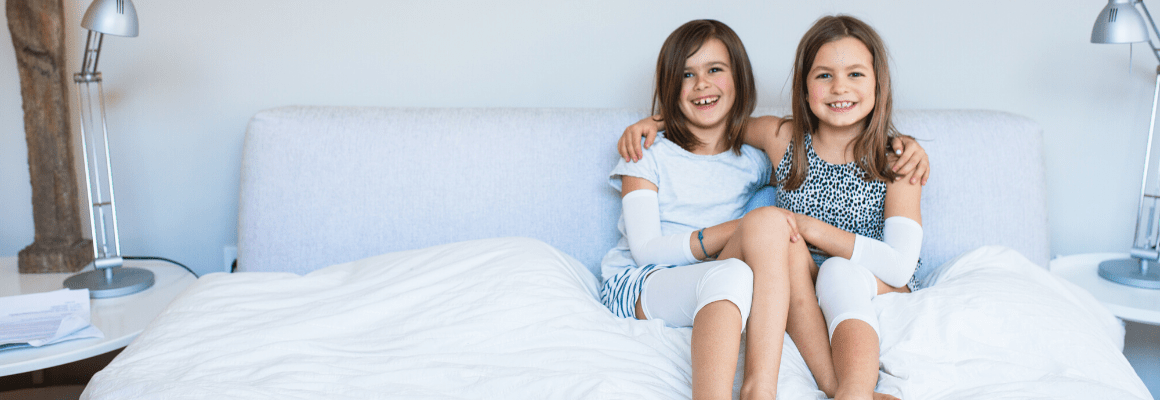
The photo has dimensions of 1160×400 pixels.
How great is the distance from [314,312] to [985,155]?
1397 millimetres

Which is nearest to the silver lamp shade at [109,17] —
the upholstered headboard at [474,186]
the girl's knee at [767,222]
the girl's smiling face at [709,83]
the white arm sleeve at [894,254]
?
the upholstered headboard at [474,186]

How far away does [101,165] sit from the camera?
1773 mm

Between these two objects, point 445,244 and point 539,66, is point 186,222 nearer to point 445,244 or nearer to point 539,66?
point 445,244

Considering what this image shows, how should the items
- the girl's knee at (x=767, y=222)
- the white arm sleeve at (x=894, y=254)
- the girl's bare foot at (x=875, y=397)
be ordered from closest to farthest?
the girl's bare foot at (x=875, y=397)
the girl's knee at (x=767, y=222)
the white arm sleeve at (x=894, y=254)

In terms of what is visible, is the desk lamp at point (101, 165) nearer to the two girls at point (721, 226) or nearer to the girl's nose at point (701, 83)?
the two girls at point (721, 226)

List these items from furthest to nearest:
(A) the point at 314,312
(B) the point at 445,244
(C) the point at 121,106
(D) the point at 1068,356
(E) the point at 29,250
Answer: (C) the point at 121,106 → (E) the point at 29,250 → (B) the point at 445,244 → (A) the point at 314,312 → (D) the point at 1068,356

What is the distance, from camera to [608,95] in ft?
5.86

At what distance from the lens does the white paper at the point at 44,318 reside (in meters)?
1.24

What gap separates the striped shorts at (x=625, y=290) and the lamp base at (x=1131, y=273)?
1013 millimetres

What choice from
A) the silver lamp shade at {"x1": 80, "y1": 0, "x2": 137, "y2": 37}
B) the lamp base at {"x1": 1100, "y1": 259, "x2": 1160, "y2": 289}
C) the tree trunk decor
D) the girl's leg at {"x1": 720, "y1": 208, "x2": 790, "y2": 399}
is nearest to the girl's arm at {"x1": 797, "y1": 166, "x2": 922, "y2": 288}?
the girl's leg at {"x1": 720, "y1": 208, "x2": 790, "y2": 399}

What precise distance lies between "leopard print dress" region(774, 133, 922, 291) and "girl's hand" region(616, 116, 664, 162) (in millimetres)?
299

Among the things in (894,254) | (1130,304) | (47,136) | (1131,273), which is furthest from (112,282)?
(1131,273)

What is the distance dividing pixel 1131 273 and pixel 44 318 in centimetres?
218

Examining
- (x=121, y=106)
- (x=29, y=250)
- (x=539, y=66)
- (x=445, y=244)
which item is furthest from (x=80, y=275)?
(x=539, y=66)
